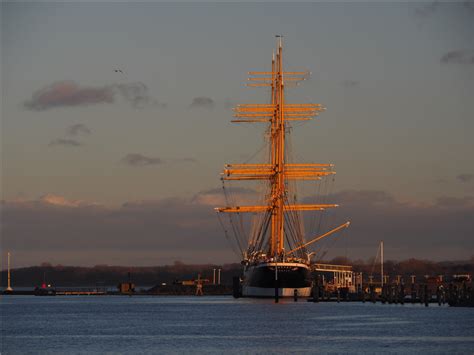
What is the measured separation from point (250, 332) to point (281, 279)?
6076cm

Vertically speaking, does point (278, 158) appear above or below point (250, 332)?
above

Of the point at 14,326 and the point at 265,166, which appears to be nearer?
the point at 14,326

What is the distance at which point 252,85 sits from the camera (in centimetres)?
16300

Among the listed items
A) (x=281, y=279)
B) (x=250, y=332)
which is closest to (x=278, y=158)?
(x=281, y=279)

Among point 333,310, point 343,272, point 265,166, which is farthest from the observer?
point 343,272

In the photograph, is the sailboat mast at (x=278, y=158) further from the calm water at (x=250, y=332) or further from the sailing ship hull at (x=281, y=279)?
the calm water at (x=250, y=332)

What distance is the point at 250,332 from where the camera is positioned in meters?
93.2

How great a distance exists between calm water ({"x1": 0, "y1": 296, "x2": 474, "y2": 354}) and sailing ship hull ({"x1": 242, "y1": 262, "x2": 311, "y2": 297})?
19392mm

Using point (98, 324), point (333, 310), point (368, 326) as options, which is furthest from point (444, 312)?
point (98, 324)

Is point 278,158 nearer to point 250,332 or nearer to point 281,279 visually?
point 281,279

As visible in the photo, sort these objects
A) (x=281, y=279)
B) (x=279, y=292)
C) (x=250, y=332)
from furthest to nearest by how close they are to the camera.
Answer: (x=279, y=292) < (x=281, y=279) < (x=250, y=332)

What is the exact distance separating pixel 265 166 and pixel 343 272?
120ft

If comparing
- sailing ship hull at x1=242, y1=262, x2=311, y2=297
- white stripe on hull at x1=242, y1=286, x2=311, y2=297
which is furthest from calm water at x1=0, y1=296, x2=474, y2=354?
white stripe on hull at x1=242, y1=286, x2=311, y2=297

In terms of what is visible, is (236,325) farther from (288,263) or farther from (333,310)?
(288,263)
